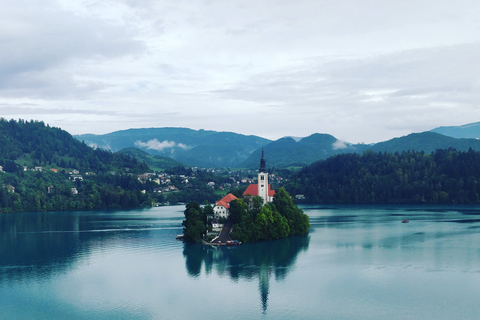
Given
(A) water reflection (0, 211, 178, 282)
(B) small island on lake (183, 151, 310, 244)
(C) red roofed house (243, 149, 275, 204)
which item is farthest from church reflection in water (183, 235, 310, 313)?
(A) water reflection (0, 211, 178, 282)

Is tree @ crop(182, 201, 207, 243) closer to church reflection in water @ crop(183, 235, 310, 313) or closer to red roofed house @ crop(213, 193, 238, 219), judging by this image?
red roofed house @ crop(213, 193, 238, 219)

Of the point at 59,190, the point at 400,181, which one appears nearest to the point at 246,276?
the point at 59,190

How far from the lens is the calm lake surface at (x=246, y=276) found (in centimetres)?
4381

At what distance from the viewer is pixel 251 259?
64.9 meters

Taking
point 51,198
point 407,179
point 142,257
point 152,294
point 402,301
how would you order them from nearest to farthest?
point 402,301, point 152,294, point 142,257, point 51,198, point 407,179

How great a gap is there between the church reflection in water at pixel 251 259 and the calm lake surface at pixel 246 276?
0.45 feet

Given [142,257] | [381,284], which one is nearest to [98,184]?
[142,257]

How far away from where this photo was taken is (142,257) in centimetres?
6700

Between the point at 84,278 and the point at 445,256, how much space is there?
149 ft

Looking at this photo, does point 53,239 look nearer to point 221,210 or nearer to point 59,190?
point 221,210

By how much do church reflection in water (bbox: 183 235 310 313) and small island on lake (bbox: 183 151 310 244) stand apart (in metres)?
1.89

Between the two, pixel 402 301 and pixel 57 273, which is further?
pixel 57 273

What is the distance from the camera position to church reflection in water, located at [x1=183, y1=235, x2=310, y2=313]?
5640 cm

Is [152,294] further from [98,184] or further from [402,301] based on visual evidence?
[98,184]
